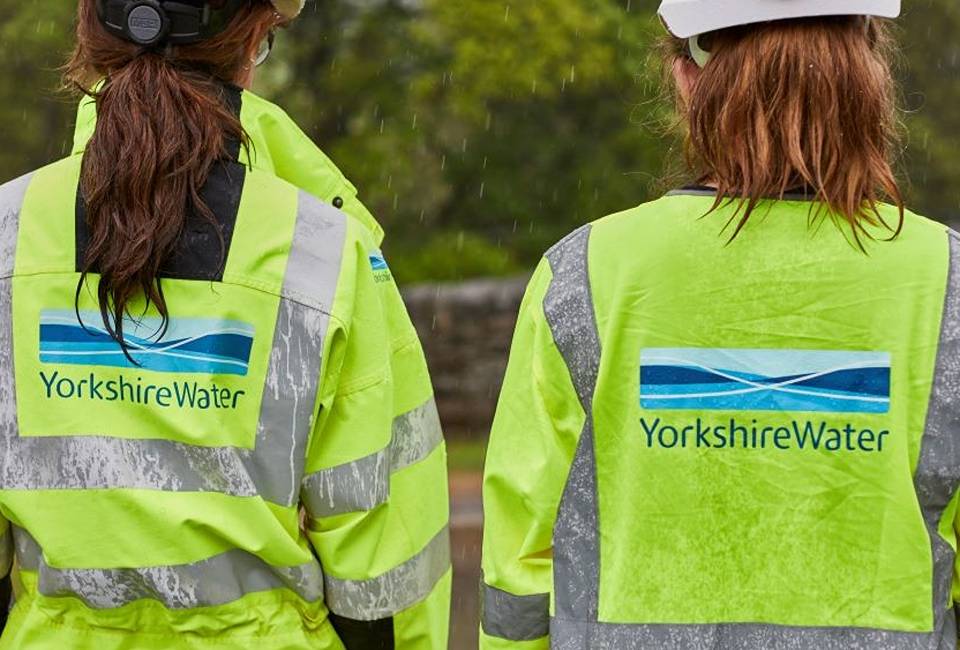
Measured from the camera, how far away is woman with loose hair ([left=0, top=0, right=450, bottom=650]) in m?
2.69

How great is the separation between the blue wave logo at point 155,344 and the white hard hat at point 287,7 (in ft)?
2.00

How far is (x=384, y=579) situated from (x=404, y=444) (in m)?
0.26

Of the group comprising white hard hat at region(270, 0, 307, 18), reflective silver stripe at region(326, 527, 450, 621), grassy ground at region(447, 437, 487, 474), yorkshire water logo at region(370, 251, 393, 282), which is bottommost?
grassy ground at region(447, 437, 487, 474)

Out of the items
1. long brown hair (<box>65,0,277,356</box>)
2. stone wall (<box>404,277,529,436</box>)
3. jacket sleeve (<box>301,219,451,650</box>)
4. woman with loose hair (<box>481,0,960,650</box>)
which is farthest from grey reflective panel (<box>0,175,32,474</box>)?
stone wall (<box>404,277,529,436</box>)

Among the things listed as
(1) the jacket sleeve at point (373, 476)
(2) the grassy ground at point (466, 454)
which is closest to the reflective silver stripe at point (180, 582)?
(1) the jacket sleeve at point (373, 476)

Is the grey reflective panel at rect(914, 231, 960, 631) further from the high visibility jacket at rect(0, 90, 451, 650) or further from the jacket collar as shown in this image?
the jacket collar

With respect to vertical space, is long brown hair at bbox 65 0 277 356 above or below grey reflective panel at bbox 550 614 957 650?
above

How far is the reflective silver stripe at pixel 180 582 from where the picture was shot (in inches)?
106

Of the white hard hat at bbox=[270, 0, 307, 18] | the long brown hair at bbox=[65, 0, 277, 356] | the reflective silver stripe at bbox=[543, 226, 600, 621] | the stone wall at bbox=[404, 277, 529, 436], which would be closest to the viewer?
the reflective silver stripe at bbox=[543, 226, 600, 621]

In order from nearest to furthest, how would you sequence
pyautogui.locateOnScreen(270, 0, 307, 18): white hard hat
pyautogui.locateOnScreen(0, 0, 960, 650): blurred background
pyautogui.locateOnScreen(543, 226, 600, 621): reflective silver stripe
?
pyautogui.locateOnScreen(543, 226, 600, 621): reflective silver stripe
pyautogui.locateOnScreen(270, 0, 307, 18): white hard hat
pyautogui.locateOnScreen(0, 0, 960, 650): blurred background

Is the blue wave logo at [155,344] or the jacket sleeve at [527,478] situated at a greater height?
the blue wave logo at [155,344]

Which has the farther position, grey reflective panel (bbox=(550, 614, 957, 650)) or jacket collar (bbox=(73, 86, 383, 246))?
jacket collar (bbox=(73, 86, 383, 246))

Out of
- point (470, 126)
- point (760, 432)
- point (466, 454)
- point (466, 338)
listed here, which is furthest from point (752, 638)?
point (470, 126)

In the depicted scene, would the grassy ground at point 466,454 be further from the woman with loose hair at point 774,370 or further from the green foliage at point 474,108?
the woman with loose hair at point 774,370
